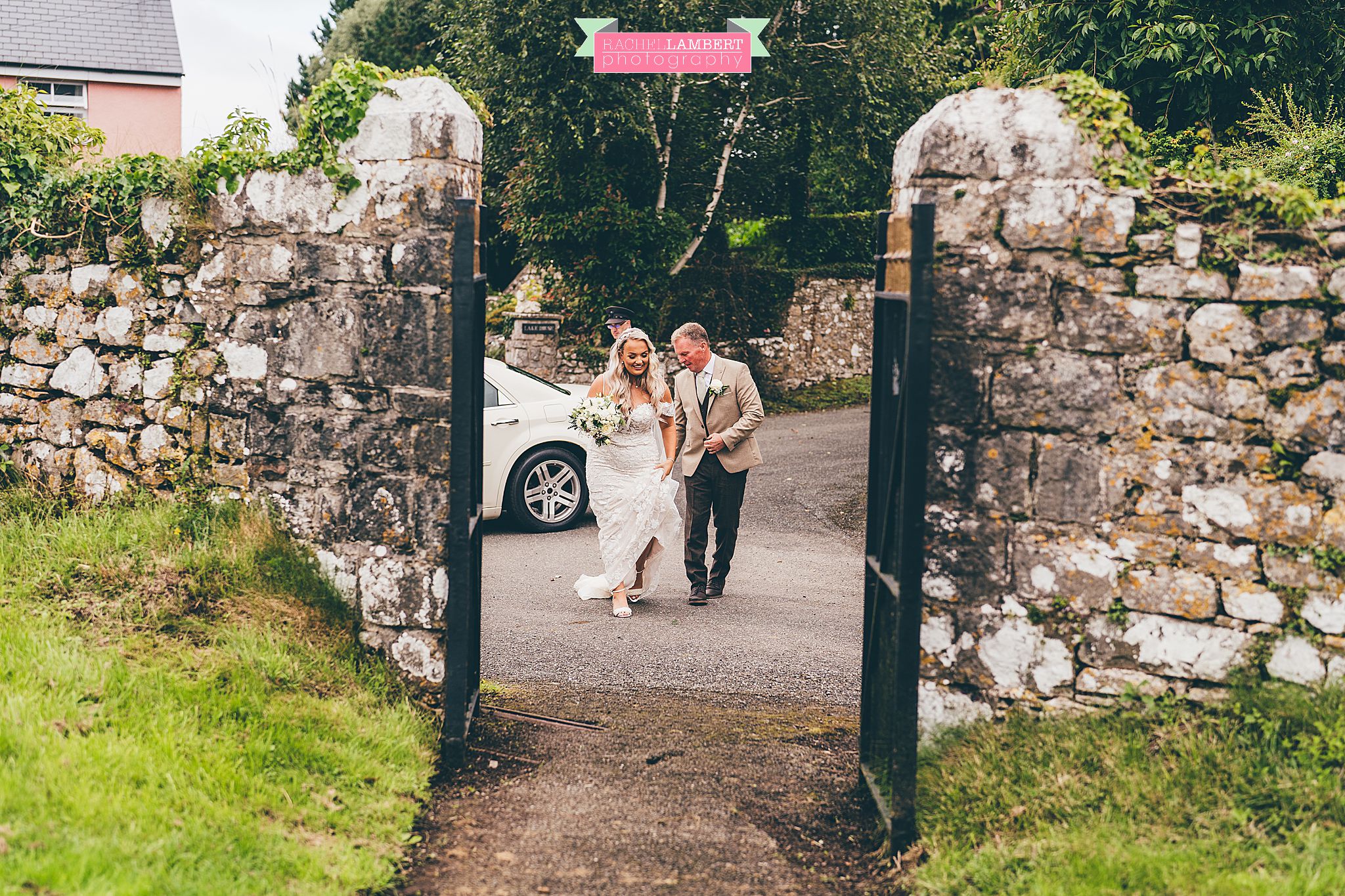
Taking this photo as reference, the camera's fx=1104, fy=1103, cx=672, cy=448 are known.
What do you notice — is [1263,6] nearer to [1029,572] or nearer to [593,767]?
[1029,572]

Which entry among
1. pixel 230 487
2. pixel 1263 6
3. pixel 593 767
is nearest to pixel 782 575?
pixel 593 767


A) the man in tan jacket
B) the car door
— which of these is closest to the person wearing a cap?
the man in tan jacket

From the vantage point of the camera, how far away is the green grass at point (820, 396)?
18969 millimetres

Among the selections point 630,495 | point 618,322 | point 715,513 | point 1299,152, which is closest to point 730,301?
point 618,322

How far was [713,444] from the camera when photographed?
25.8 ft

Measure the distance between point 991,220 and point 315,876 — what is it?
3.32 metres

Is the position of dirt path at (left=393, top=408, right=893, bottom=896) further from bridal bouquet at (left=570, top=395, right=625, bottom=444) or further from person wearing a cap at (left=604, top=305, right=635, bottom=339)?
person wearing a cap at (left=604, top=305, right=635, bottom=339)

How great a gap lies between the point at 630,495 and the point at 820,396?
12.4 m

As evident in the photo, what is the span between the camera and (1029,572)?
421 cm

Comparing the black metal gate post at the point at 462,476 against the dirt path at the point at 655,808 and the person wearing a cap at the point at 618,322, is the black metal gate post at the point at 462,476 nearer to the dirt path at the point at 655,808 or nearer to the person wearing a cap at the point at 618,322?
the dirt path at the point at 655,808

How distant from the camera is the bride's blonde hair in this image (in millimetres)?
7570

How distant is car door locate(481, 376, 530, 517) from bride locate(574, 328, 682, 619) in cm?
229

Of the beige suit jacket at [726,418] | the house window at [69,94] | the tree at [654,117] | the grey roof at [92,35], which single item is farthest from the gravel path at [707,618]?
the grey roof at [92,35]

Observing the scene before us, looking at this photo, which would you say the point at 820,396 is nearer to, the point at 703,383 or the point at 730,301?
the point at 730,301
